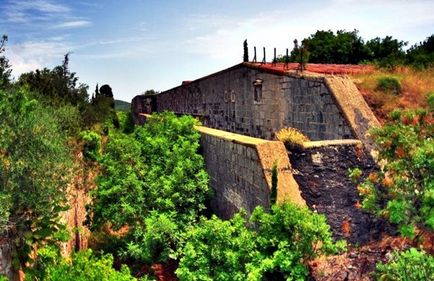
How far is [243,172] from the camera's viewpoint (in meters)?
11.5

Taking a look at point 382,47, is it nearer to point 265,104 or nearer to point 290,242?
point 265,104

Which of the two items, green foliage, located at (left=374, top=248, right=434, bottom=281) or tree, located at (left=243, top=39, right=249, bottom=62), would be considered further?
tree, located at (left=243, top=39, right=249, bottom=62)

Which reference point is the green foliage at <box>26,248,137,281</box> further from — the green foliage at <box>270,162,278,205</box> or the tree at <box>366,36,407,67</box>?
the tree at <box>366,36,407,67</box>

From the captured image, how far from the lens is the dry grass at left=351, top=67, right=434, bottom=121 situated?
1204cm

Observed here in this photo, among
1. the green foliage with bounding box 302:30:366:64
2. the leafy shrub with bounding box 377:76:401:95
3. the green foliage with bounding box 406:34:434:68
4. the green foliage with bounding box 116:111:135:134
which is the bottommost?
the green foliage with bounding box 116:111:135:134

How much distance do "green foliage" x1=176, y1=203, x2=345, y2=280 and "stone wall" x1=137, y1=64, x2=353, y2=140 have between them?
11.2 ft

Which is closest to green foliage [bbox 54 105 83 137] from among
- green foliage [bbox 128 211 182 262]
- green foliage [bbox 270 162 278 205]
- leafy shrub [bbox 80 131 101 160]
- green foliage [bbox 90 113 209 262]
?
leafy shrub [bbox 80 131 101 160]

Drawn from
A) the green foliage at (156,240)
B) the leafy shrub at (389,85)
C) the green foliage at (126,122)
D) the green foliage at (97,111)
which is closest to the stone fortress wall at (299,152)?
the leafy shrub at (389,85)

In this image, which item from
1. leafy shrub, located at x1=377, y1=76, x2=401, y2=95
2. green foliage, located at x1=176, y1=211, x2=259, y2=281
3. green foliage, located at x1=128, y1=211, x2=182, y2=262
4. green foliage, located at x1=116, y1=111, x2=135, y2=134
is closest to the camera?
green foliage, located at x1=176, y1=211, x2=259, y2=281

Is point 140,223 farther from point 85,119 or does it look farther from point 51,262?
point 85,119

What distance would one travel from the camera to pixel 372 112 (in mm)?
11781

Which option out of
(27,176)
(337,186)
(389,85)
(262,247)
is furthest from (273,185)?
(27,176)

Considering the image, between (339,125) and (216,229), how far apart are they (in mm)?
4383

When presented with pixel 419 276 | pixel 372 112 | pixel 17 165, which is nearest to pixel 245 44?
pixel 372 112
